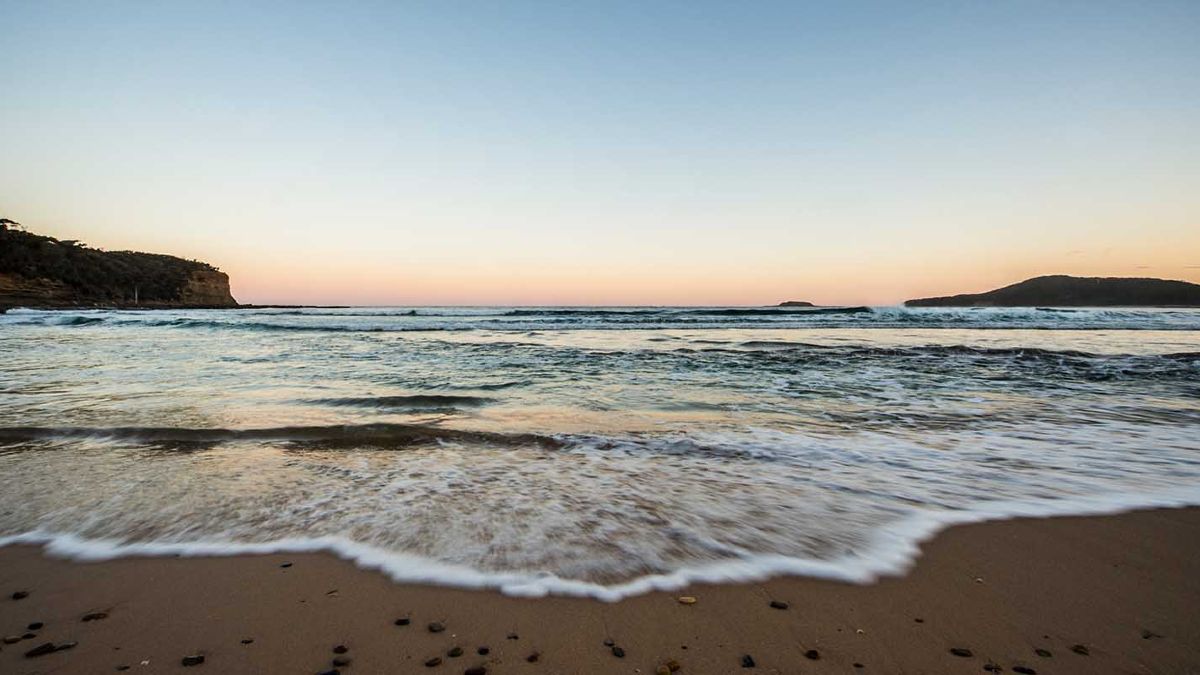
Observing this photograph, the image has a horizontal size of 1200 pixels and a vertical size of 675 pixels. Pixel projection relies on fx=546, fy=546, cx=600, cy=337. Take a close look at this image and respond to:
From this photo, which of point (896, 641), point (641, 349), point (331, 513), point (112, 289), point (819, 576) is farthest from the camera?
point (112, 289)

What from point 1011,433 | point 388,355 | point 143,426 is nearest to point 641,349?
point 388,355

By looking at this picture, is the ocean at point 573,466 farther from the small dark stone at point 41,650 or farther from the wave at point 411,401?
the small dark stone at point 41,650

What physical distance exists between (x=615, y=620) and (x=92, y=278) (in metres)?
78.6

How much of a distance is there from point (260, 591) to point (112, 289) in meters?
Answer: 79.3

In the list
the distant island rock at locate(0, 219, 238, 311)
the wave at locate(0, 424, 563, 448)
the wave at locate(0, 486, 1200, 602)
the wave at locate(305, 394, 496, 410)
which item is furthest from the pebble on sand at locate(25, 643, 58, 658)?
the distant island rock at locate(0, 219, 238, 311)

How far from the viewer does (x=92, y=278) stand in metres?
58.4

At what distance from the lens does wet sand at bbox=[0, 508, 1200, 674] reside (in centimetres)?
180

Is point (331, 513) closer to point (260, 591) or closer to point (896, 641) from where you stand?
point (260, 591)

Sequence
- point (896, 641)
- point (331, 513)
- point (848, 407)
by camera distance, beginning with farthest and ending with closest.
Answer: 1. point (848, 407)
2. point (331, 513)
3. point (896, 641)

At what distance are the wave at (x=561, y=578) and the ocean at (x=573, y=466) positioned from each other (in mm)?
14

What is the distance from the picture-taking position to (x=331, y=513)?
3.18 metres

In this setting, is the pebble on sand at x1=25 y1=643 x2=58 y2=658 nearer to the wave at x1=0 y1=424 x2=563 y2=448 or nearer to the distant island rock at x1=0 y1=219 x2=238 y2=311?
the wave at x1=0 y1=424 x2=563 y2=448

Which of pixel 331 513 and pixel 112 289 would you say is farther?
pixel 112 289

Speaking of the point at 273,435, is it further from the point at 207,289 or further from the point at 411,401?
the point at 207,289
